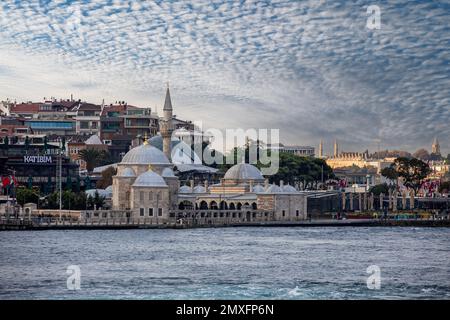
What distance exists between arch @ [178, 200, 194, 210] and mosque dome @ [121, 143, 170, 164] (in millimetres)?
2867

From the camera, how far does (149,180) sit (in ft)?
164

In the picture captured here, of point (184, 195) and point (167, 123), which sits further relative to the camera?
point (167, 123)

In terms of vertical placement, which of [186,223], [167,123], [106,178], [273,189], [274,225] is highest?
[167,123]

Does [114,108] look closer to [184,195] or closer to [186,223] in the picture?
[184,195]

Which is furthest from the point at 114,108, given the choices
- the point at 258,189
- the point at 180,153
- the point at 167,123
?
the point at 258,189

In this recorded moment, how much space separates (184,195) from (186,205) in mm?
587

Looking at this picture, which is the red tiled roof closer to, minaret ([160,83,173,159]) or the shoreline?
minaret ([160,83,173,159])

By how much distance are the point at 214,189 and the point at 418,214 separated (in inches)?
506

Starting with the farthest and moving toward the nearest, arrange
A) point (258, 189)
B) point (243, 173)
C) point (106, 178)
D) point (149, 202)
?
point (106, 178)
point (243, 173)
point (258, 189)
point (149, 202)

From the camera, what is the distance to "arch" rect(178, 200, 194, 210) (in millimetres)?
55656

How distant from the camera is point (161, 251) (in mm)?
33625

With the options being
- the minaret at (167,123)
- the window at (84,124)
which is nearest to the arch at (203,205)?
the minaret at (167,123)

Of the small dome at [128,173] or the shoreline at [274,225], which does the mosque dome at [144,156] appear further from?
the shoreline at [274,225]

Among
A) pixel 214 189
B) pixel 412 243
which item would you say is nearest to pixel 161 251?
pixel 412 243
